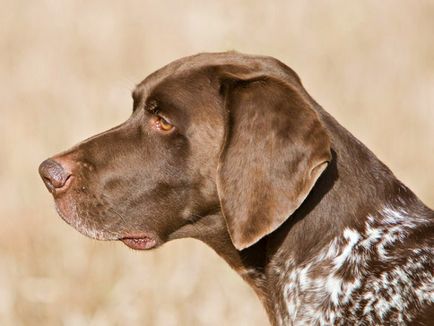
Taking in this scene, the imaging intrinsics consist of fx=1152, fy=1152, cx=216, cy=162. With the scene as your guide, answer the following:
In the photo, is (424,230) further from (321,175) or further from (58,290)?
(58,290)

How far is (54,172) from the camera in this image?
523 cm

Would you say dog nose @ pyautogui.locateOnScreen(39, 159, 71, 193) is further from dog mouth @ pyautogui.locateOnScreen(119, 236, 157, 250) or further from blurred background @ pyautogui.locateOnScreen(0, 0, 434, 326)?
blurred background @ pyautogui.locateOnScreen(0, 0, 434, 326)

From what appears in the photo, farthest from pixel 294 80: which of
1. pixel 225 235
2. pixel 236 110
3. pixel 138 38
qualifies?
pixel 138 38

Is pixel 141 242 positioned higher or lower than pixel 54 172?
lower

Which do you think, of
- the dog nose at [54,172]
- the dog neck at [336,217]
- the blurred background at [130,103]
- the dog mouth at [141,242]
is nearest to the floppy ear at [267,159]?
the dog neck at [336,217]

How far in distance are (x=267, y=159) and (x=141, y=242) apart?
2.80 feet

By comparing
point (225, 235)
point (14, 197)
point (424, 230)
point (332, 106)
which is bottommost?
point (14, 197)

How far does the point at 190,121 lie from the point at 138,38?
22.5 ft

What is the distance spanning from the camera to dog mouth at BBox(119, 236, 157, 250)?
209 inches

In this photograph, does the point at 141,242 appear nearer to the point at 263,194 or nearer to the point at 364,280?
the point at 263,194

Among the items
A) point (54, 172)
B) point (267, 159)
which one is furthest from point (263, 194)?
point (54, 172)

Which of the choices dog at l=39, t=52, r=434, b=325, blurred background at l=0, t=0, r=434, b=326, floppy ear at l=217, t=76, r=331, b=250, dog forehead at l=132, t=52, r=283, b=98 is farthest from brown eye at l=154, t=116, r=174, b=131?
blurred background at l=0, t=0, r=434, b=326

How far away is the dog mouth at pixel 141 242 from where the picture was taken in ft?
17.4

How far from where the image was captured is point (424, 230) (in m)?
4.89
